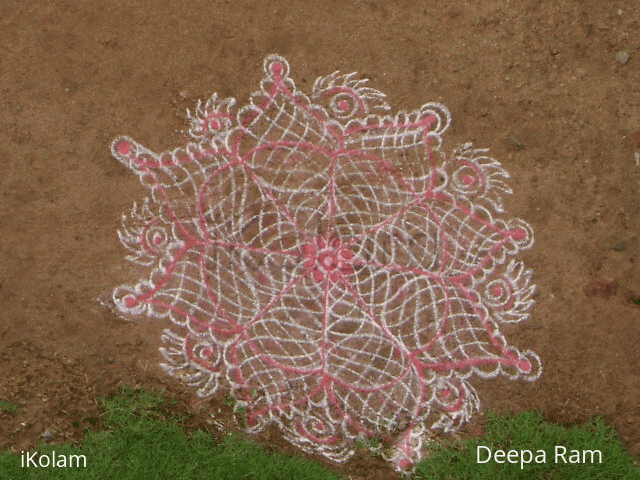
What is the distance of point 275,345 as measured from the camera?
13.4ft

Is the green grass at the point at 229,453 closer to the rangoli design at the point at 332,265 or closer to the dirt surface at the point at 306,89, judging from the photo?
the dirt surface at the point at 306,89

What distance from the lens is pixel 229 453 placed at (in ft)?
13.5

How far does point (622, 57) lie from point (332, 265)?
270 cm

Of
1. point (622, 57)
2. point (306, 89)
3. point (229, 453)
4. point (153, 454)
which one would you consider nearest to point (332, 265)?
point (306, 89)

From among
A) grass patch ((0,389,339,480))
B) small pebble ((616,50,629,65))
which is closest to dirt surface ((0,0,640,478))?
small pebble ((616,50,629,65))

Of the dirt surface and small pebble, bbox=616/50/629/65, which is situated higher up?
small pebble, bbox=616/50/629/65

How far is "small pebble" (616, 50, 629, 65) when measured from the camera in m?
4.14

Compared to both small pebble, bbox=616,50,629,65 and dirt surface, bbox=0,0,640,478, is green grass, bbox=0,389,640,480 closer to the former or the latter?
dirt surface, bbox=0,0,640,478

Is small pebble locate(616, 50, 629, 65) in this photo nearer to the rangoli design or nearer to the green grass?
the rangoli design

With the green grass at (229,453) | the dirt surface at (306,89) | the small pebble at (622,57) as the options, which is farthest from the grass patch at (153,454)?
the small pebble at (622,57)

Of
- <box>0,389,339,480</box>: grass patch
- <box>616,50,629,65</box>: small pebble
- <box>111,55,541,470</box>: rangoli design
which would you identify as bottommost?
<box>0,389,339,480</box>: grass patch

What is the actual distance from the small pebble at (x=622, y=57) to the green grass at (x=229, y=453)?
2717mm

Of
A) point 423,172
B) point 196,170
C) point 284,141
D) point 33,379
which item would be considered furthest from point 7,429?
point 423,172

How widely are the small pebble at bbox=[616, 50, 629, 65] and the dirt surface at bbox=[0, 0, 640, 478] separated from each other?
0.06 ft
